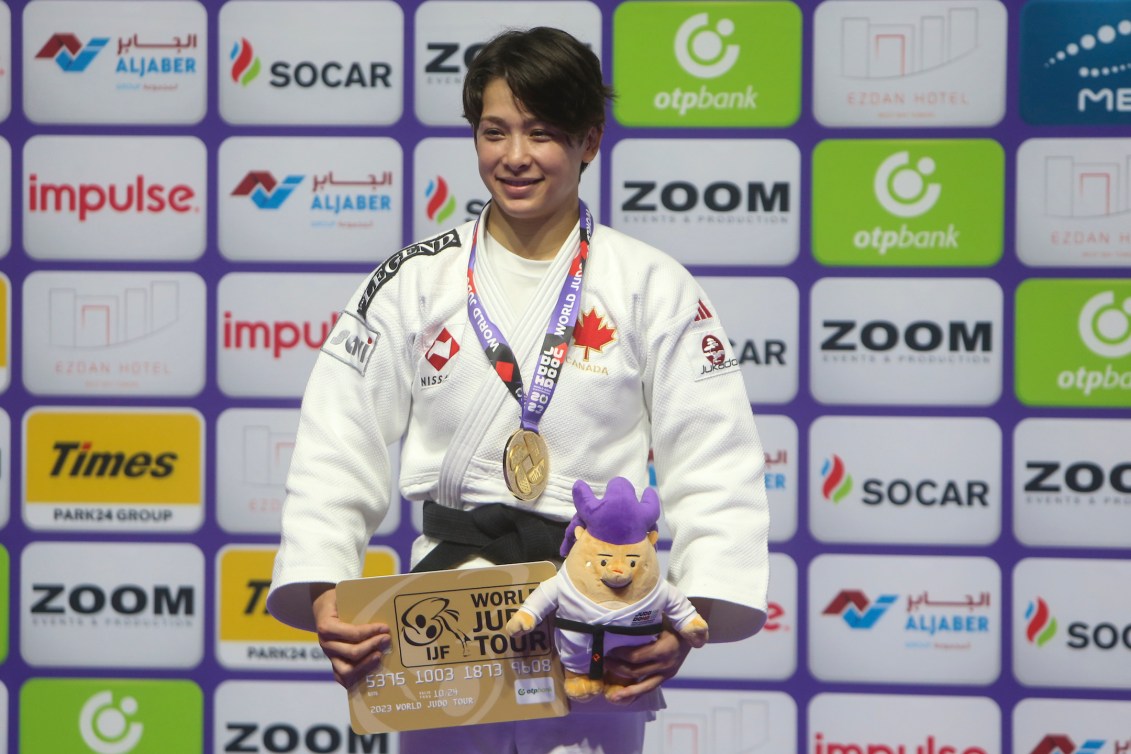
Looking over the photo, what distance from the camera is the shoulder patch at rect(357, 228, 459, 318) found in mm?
1715

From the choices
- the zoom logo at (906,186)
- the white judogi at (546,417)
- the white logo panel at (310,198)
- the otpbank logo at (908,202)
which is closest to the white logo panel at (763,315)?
the otpbank logo at (908,202)

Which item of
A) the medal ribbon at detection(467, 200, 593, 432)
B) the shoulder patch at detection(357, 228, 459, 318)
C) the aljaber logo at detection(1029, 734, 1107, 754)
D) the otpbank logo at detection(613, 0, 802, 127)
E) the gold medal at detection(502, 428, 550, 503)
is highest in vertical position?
the otpbank logo at detection(613, 0, 802, 127)

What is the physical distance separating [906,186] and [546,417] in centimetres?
150

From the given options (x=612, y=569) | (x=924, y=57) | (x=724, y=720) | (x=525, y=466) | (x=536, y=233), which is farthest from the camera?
(x=724, y=720)

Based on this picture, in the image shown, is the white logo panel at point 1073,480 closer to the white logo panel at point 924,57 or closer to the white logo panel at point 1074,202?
the white logo panel at point 1074,202

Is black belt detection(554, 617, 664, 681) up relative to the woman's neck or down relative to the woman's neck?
down

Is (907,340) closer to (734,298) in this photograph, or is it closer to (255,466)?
(734,298)

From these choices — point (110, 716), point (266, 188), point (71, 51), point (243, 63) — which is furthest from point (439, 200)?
point (110, 716)

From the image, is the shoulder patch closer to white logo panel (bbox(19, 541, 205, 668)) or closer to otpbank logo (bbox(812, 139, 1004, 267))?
otpbank logo (bbox(812, 139, 1004, 267))

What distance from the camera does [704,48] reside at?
2.79 m

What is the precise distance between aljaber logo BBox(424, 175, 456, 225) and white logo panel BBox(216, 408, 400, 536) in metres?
0.57

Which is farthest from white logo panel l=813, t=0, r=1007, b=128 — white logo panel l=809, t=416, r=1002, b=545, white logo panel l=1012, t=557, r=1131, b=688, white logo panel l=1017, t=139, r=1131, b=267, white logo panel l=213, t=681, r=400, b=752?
white logo panel l=213, t=681, r=400, b=752

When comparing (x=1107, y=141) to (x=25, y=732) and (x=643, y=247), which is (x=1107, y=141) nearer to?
(x=643, y=247)

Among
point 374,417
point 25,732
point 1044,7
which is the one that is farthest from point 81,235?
point 1044,7
